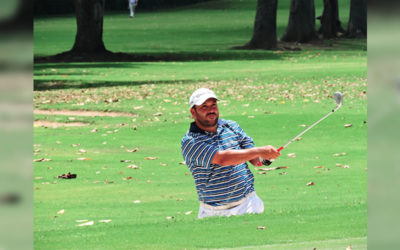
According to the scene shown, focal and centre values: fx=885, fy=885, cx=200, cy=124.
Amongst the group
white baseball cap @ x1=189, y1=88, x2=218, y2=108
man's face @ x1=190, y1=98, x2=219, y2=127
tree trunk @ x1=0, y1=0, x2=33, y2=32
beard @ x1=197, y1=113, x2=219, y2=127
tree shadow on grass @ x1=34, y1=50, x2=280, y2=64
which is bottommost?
tree shadow on grass @ x1=34, y1=50, x2=280, y2=64

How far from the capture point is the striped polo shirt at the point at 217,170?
280 inches

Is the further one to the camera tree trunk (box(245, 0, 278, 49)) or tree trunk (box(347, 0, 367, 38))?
tree trunk (box(347, 0, 367, 38))

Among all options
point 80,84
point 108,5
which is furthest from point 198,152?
point 108,5

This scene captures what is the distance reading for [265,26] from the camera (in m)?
42.7

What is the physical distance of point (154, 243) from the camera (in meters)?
6.24

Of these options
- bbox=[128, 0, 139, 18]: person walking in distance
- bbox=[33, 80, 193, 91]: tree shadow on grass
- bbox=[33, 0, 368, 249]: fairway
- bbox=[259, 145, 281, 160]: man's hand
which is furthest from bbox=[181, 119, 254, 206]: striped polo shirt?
bbox=[128, 0, 139, 18]: person walking in distance

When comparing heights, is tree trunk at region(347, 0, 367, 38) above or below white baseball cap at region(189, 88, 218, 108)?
below

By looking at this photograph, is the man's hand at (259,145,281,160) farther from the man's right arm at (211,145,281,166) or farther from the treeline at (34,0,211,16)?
the treeline at (34,0,211,16)

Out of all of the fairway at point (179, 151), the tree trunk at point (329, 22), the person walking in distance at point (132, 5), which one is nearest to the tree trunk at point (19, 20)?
the fairway at point (179, 151)

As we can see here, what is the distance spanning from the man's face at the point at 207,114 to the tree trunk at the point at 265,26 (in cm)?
3576

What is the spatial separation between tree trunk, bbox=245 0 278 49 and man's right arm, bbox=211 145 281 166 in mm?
36028

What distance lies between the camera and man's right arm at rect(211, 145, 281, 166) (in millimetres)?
6543

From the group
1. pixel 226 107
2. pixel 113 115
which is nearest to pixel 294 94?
pixel 226 107

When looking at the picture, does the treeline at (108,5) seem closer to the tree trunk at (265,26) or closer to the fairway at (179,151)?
the tree trunk at (265,26)
